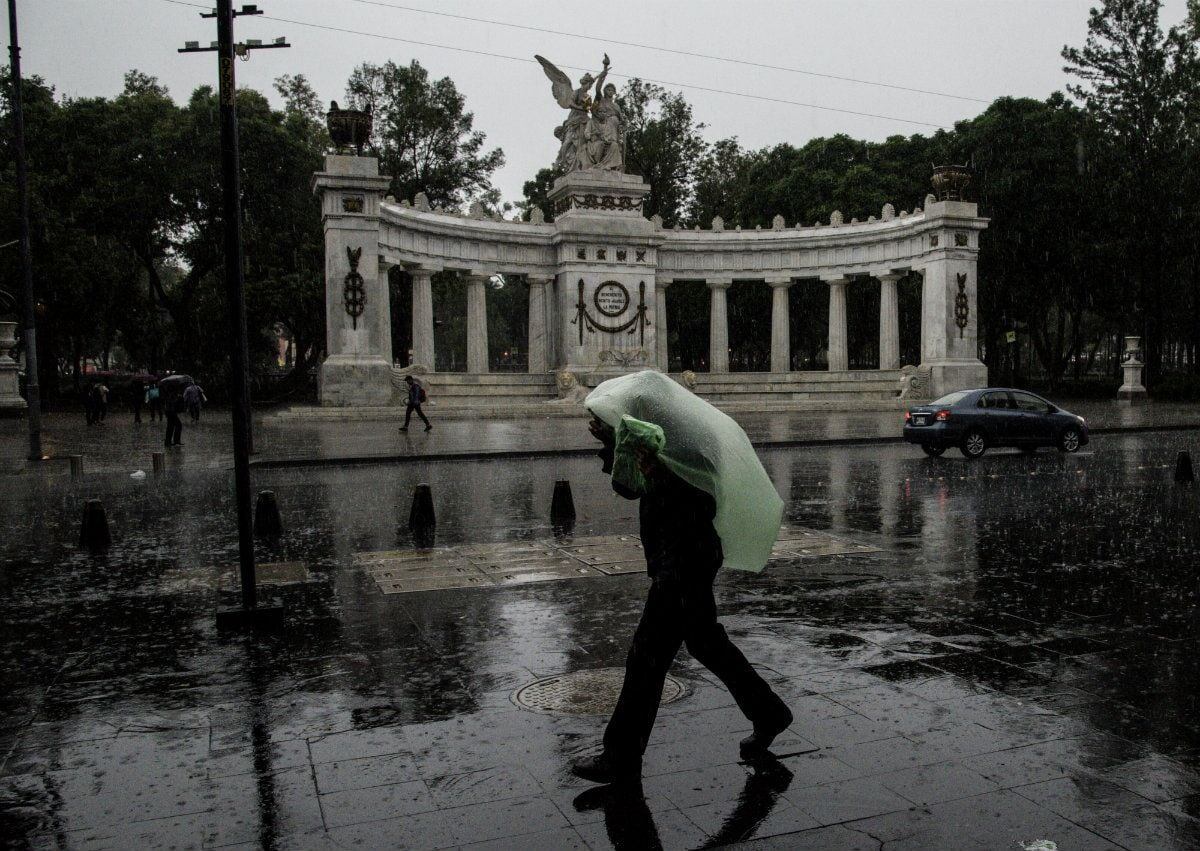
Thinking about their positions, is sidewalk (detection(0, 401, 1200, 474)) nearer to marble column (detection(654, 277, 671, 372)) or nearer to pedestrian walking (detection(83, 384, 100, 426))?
pedestrian walking (detection(83, 384, 100, 426))

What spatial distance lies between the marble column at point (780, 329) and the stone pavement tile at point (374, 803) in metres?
42.0

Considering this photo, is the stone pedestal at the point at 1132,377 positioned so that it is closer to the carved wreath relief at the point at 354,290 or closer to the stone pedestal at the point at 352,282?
the stone pedestal at the point at 352,282

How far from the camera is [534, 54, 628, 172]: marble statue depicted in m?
42.0

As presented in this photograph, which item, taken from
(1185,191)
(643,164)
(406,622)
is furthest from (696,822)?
(643,164)

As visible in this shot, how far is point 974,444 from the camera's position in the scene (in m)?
20.7

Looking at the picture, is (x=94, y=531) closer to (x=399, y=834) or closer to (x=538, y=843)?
(x=399, y=834)

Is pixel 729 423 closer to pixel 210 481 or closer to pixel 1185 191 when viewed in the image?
pixel 210 481

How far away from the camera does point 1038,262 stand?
49188 mm

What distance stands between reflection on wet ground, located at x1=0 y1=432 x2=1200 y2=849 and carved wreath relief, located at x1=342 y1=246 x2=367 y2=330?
940 inches

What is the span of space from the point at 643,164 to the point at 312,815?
5750cm

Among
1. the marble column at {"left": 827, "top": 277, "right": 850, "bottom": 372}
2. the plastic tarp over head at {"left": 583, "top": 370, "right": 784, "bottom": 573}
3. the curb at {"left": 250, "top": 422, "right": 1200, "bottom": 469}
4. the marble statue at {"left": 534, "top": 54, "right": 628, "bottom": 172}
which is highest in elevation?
the marble statue at {"left": 534, "top": 54, "right": 628, "bottom": 172}

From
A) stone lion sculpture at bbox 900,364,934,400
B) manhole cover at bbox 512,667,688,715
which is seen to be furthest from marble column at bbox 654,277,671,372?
manhole cover at bbox 512,667,688,715

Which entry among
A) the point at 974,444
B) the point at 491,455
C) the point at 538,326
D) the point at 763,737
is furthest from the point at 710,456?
the point at 538,326

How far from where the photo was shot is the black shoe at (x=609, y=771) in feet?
14.3
